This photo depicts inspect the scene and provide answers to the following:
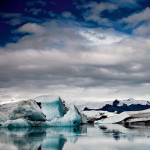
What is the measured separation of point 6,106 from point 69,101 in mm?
27967

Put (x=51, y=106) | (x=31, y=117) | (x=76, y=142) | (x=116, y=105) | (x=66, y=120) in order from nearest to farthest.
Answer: (x=76, y=142) < (x=66, y=120) < (x=31, y=117) < (x=51, y=106) < (x=116, y=105)

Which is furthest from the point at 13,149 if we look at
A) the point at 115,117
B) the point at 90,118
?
the point at 90,118

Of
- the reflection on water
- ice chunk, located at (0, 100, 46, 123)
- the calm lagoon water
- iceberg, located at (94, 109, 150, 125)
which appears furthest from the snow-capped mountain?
the calm lagoon water

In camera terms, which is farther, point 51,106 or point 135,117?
point 135,117

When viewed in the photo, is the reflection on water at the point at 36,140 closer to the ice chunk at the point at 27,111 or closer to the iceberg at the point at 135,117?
the ice chunk at the point at 27,111

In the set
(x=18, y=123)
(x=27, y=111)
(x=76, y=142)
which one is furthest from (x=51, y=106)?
(x=76, y=142)

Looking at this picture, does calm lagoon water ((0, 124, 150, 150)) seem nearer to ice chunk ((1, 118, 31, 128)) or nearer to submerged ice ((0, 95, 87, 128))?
ice chunk ((1, 118, 31, 128))

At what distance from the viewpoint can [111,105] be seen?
6084cm

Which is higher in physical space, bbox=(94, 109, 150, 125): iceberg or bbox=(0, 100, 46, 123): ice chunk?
bbox=(0, 100, 46, 123): ice chunk

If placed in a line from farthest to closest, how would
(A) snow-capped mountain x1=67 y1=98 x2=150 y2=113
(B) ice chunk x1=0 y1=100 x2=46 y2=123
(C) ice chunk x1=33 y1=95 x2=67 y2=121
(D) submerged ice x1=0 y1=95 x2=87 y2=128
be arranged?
(A) snow-capped mountain x1=67 y1=98 x2=150 y2=113 < (C) ice chunk x1=33 y1=95 x2=67 y2=121 < (B) ice chunk x1=0 y1=100 x2=46 y2=123 < (D) submerged ice x1=0 y1=95 x2=87 y2=128

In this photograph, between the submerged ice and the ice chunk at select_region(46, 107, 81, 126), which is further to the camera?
the ice chunk at select_region(46, 107, 81, 126)

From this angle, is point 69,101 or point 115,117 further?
point 69,101

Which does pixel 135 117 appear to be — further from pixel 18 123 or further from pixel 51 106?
pixel 18 123

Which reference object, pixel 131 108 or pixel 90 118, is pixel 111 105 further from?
pixel 90 118
